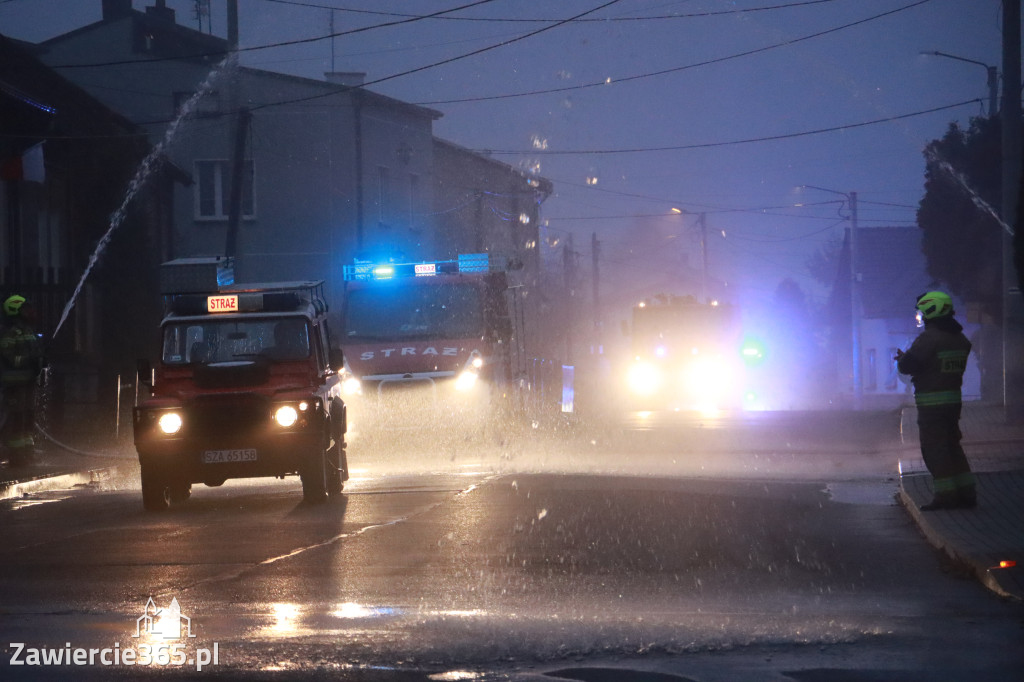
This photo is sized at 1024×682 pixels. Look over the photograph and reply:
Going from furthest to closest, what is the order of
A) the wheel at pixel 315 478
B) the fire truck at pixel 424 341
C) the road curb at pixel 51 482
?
the fire truck at pixel 424 341 < the road curb at pixel 51 482 < the wheel at pixel 315 478

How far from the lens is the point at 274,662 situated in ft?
20.7

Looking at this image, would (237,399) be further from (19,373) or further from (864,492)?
(864,492)

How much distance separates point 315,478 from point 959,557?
6.65 metres

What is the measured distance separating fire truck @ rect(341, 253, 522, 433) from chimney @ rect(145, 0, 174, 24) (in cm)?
2436

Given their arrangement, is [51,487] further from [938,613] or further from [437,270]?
[938,613]

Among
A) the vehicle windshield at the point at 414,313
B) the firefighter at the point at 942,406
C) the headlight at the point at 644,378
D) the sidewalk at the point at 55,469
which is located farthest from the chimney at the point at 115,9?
the firefighter at the point at 942,406

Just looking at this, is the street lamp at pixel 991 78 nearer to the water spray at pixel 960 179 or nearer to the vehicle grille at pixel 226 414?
the water spray at pixel 960 179

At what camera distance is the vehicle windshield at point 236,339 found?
45.9 feet

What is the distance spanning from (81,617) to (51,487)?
32.0 ft

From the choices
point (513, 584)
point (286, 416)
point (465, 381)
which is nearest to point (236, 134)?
point (465, 381)

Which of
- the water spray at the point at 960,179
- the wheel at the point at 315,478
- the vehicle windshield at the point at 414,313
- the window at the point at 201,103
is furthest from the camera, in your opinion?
the window at the point at 201,103

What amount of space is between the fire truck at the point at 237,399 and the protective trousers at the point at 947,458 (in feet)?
19.2

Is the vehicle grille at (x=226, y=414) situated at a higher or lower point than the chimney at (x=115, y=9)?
lower

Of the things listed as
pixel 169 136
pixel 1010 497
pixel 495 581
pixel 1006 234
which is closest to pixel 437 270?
pixel 1006 234
